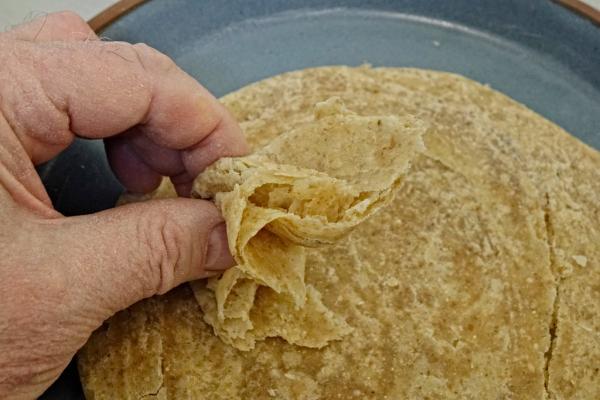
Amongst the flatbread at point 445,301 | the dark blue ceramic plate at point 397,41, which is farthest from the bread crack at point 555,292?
the dark blue ceramic plate at point 397,41

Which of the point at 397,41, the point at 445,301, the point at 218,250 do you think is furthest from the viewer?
the point at 397,41

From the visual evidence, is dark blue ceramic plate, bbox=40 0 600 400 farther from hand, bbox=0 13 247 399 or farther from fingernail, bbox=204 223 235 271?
fingernail, bbox=204 223 235 271

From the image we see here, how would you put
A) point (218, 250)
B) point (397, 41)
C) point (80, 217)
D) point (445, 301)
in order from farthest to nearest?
point (397, 41), point (445, 301), point (218, 250), point (80, 217)

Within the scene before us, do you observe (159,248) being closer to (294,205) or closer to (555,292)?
(294,205)

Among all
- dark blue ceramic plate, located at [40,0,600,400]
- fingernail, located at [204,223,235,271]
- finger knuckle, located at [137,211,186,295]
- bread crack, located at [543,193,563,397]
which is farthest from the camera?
dark blue ceramic plate, located at [40,0,600,400]

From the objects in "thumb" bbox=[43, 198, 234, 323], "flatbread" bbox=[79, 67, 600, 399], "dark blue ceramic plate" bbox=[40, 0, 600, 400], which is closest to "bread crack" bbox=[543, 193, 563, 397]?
"flatbread" bbox=[79, 67, 600, 399]

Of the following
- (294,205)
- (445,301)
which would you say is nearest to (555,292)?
(445,301)

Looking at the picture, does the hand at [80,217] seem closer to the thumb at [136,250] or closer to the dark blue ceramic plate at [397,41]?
the thumb at [136,250]
